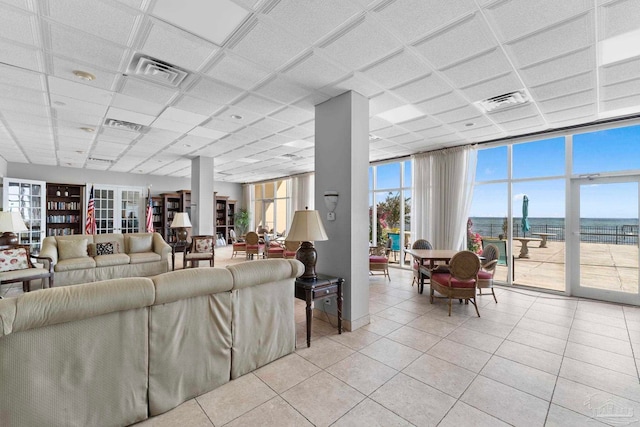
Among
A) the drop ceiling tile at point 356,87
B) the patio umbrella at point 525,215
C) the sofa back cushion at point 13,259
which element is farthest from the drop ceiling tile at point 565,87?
the sofa back cushion at point 13,259

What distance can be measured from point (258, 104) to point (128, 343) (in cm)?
323

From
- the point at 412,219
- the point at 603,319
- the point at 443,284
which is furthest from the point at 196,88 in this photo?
the point at 603,319

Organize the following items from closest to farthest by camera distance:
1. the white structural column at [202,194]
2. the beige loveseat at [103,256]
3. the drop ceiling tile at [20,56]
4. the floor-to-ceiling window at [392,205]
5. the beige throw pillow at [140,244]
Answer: the drop ceiling tile at [20,56], the beige loveseat at [103,256], the beige throw pillow at [140,244], the white structural column at [202,194], the floor-to-ceiling window at [392,205]

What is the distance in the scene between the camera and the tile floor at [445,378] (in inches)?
76.4

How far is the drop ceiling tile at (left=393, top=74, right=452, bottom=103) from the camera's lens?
127 inches

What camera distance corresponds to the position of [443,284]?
4.18 meters

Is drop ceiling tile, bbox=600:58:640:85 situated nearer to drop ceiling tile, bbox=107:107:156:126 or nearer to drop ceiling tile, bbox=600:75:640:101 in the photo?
drop ceiling tile, bbox=600:75:640:101

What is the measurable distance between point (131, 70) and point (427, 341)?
14.8ft

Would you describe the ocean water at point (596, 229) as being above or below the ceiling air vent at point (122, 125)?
below

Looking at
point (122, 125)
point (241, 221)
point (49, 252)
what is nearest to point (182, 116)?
point (122, 125)

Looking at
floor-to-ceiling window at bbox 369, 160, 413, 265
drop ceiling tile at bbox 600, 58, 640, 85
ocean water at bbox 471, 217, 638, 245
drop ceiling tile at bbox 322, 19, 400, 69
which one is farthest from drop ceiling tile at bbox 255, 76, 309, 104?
ocean water at bbox 471, 217, 638, 245

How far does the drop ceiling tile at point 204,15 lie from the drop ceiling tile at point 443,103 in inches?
105

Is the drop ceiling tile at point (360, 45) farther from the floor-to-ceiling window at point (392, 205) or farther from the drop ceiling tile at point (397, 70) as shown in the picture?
the floor-to-ceiling window at point (392, 205)

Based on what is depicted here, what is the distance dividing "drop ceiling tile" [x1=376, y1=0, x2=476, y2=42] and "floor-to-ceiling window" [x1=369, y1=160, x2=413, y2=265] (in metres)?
5.13
